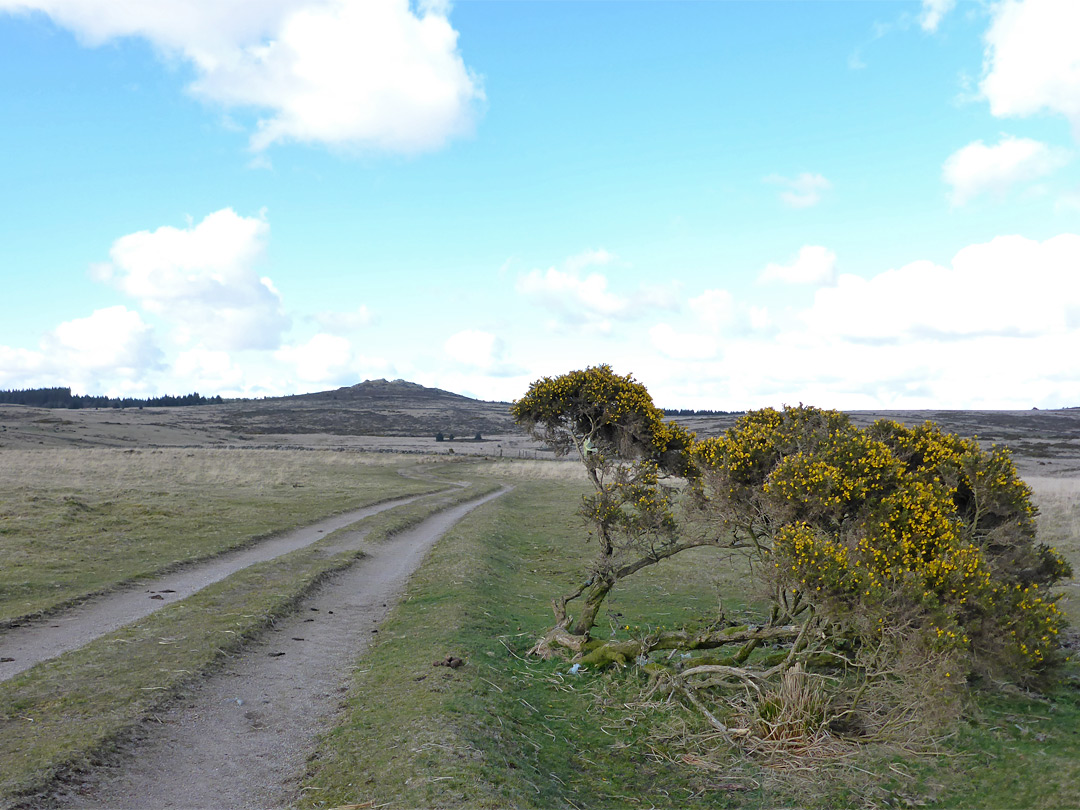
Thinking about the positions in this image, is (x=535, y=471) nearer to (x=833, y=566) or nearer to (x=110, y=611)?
(x=110, y=611)

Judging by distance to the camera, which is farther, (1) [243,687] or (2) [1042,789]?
(1) [243,687]

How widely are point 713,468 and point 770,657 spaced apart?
3.23m

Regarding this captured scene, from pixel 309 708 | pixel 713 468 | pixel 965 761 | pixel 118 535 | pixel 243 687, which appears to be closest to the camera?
pixel 965 761

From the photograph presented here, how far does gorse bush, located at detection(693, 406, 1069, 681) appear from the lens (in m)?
8.49

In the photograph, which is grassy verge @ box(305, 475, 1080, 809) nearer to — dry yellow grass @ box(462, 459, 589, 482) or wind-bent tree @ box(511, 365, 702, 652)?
wind-bent tree @ box(511, 365, 702, 652)

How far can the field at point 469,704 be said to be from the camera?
24.4 ft

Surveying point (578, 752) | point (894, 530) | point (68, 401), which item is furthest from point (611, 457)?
point (68, 401)

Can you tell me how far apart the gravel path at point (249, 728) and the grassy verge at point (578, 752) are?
1.44 ft

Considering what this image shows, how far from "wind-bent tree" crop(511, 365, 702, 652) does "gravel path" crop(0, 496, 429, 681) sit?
8617 mm

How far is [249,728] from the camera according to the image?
866 cm

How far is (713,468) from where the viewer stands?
37.3 feet

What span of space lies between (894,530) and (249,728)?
9351 mm

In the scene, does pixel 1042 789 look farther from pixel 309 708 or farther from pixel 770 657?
pixel 309 708

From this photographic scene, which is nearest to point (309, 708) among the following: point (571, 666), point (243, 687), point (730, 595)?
point (243, 687)
